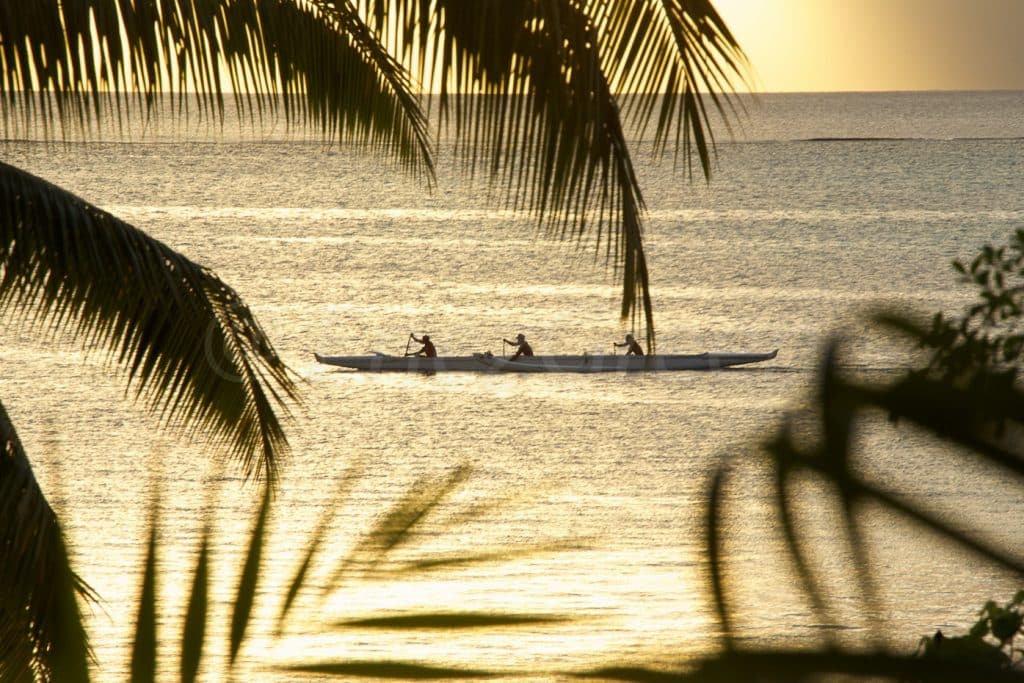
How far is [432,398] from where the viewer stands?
38.0 m

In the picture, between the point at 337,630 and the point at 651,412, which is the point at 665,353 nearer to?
the point at 651,412

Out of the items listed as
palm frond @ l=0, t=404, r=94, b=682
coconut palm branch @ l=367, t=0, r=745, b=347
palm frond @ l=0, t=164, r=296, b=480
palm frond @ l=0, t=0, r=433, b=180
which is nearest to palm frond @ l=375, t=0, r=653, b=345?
coconut palm branch @ l=367, t=0, r=745, b=347

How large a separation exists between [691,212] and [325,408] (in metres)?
47.6

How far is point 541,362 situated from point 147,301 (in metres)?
35.5

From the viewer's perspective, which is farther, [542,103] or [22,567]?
[22,567]

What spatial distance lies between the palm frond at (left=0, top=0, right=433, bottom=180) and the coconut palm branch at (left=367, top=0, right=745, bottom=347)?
479 millimetres

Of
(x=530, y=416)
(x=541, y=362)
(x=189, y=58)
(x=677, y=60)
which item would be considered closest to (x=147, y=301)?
(x=189, y=58)

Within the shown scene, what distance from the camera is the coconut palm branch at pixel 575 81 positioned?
3.63m

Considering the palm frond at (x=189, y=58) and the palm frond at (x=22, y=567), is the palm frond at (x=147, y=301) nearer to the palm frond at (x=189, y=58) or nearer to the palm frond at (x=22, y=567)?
the palm frond at (x=189, y=58)

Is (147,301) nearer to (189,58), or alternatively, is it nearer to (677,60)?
(189,58)

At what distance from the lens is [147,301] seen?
16.2 feet

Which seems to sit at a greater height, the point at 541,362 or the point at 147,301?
the point at 147,301

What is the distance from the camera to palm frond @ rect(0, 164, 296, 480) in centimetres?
481

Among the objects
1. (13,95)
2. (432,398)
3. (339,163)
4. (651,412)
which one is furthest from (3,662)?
(339,163)
